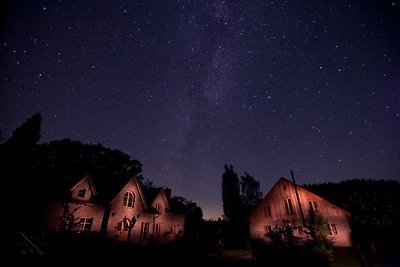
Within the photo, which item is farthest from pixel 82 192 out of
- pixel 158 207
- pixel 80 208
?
pixel 158 207

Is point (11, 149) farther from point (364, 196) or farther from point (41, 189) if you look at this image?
point (364, 196)

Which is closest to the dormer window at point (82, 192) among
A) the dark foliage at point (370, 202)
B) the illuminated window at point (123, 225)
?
the illuminated window at point (123, 225)

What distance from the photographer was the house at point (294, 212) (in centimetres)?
2572

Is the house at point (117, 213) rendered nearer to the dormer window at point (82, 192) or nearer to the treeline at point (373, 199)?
the dormer window at point (82, 192)

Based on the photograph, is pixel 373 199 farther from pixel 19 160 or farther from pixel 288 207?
pixel 19 160

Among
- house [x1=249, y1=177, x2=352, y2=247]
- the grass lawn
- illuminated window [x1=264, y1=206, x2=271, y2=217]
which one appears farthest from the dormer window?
illuminated window [x1=264, y1=206, x2=271, y2=217]

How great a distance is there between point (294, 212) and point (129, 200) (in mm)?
22750

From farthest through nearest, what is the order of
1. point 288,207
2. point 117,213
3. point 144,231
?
point 288,207, point 144,231, point 117,213

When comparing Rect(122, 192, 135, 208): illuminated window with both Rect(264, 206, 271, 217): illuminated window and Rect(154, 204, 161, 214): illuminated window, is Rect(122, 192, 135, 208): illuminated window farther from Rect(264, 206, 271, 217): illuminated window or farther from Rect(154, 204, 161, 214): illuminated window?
Rect(264, 206, 271, 217): illuminated window

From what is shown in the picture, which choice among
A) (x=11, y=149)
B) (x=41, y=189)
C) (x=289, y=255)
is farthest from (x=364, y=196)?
(x=11, y=149)

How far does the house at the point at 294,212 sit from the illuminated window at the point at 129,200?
55.6ft

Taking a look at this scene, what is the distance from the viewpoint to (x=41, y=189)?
21.7m

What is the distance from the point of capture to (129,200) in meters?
28.6

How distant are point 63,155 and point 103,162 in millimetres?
8140
